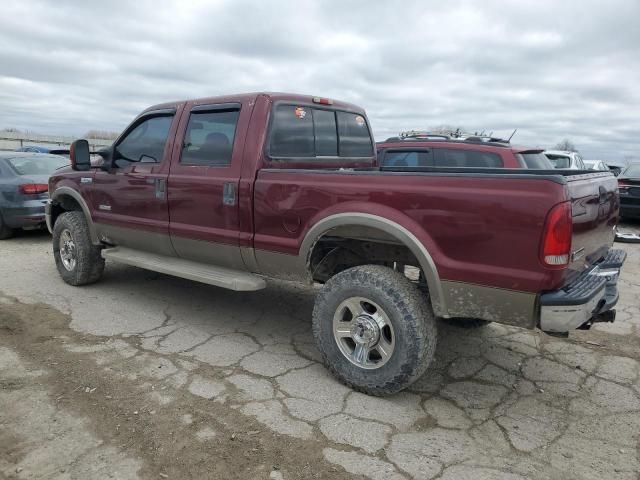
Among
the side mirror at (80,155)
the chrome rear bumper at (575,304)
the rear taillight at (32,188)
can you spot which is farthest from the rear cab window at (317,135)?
the rear taillight at (32,188)

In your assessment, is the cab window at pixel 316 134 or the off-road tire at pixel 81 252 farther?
the off-road tire at pixel 81 252

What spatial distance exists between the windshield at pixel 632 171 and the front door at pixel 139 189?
10.3 meters

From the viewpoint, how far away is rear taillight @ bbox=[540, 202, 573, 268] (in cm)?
258

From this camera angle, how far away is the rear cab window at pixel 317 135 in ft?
13.1

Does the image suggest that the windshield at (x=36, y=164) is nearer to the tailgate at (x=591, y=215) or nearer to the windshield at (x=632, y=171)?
the tailgate at (x=591, y=215)

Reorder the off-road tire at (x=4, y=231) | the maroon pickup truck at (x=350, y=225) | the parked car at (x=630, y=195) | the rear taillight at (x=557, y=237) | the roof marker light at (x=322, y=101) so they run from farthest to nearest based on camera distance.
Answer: the parked car at (x=630, y=195)
the off-road tire at (x=4, y=231)
the roof marker light at (x=322, y=101)
the maroon pickup truck at (x=350, y=225)
the rear taillight at (x=557, y=237)

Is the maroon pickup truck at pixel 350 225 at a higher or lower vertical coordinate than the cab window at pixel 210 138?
lower

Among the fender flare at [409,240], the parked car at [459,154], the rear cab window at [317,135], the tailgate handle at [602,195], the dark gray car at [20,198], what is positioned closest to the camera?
the fender flare at [409,240]

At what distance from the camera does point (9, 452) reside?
8.63 ft

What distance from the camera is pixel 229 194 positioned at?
388 cm

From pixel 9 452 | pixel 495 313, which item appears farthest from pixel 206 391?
pixel 495 313

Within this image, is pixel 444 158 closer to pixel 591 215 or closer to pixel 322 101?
pixel 322 101

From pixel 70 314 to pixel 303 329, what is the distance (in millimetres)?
2248

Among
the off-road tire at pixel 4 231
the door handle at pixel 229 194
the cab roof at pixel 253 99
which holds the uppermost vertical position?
the cab roof at pixel 253 99
